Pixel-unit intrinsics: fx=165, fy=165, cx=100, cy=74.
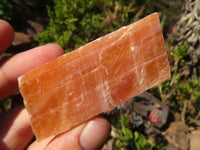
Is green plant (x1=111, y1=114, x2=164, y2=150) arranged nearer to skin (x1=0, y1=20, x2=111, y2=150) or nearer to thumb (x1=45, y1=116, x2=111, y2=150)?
thumb (x1=45, y1=116, x2=111, y2=150)

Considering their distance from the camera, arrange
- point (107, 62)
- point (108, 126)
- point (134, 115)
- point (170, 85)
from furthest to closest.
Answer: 1. point (170, 85)
2. point (134, 115)
3. point (108, 126)
4. point (107, 62)

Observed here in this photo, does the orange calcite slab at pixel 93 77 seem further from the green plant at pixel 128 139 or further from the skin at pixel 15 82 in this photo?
the green plant at pixel 128 139

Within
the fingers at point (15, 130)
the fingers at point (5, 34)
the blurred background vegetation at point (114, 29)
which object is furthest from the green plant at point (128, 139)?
the fingers at point (5, 34)

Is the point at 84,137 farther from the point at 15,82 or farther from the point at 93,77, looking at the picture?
the point at 15,82

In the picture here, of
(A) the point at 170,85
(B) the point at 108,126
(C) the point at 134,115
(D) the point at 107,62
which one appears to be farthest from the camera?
(A) the point at 170,85

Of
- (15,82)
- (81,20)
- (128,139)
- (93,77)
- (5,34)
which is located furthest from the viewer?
(81,20)

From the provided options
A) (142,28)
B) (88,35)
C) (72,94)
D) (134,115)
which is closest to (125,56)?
(142,28)

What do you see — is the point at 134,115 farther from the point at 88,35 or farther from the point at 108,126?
the point at 88,35

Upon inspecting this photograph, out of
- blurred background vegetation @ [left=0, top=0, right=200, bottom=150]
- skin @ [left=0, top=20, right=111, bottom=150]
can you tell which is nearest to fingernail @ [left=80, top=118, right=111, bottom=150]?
skin @ [left=0, top=20, right=111, bottom=150]

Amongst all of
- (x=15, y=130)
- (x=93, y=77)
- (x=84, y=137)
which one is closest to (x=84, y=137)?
(x=84, y=137)
